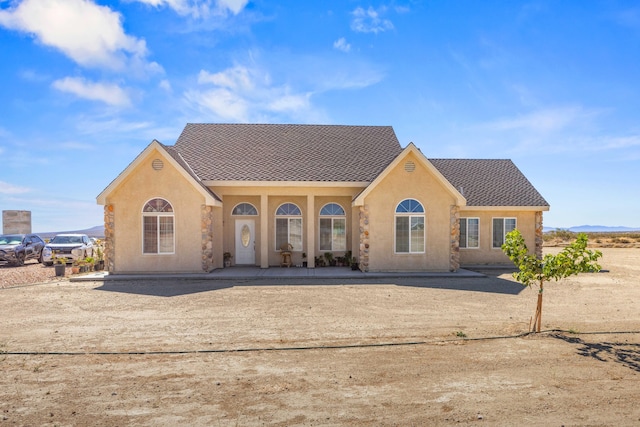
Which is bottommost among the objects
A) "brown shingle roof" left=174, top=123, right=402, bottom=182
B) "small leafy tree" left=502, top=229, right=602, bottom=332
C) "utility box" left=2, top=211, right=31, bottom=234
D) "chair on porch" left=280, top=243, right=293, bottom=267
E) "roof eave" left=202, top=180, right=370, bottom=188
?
"chair on porch" left=280, top=243, right=293, bottom=267

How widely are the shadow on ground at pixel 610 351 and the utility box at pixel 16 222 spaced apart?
3532 centimetres

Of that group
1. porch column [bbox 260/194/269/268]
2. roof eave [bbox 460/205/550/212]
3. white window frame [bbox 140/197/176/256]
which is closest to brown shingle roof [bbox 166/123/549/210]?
roof eave [bbox 460/205/550/212]

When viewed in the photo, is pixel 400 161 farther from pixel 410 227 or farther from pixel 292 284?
pixel 292 284

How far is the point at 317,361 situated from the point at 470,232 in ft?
51.5

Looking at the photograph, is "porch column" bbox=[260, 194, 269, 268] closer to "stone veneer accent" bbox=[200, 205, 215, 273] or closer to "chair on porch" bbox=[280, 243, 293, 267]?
"chair on porch" bbox=[280, 243, 293, 267]

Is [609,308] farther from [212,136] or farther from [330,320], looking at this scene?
[212,136]

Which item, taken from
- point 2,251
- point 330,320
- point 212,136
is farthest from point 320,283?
point 2,251

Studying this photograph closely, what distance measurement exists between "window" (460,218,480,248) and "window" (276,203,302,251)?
8011mm

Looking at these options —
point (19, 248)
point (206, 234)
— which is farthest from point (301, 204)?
point (19, 248)

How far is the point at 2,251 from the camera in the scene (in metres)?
21.2

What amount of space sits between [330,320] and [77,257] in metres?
16.6

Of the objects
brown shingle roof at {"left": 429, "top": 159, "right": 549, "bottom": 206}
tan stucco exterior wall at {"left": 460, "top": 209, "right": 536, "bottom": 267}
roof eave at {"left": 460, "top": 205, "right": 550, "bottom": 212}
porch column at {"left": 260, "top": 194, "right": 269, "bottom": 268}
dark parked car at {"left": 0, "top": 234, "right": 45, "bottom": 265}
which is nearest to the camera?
porch column at {"left": 260, "top": 194, "right": 269, "bottom": 268}

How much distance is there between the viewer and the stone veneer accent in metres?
16.2

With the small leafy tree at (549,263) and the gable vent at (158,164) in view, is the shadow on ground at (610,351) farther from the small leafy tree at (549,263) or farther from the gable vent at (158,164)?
the gable vent at (158,164)
